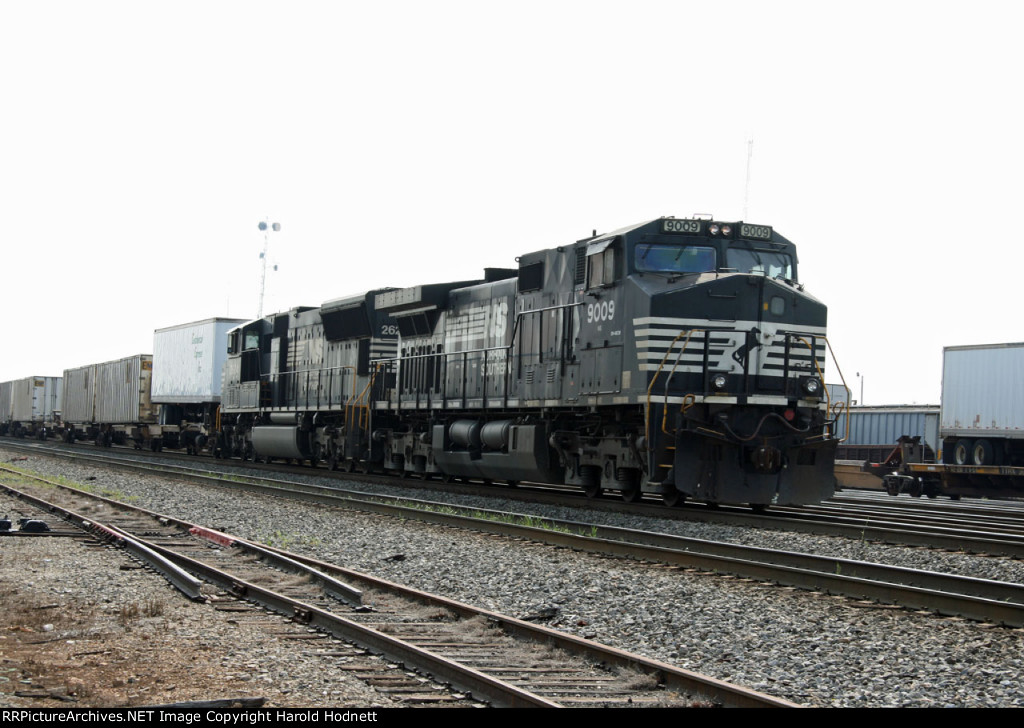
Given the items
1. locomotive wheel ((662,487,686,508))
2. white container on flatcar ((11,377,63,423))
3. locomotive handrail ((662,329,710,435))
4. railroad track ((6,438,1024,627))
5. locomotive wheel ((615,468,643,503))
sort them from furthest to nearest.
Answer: white container on flatcar ((11,377,63,423)), locomotive wheel ((615,468,643,503)), locomotive wheel ((662,487,686,508)), locomotive handrail ((662,329,710,435)), railroad track ((6,438,1024,627))

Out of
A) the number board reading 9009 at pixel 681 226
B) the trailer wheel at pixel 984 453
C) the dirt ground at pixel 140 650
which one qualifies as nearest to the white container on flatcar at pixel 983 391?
the trailer wheel at pixel 984 453

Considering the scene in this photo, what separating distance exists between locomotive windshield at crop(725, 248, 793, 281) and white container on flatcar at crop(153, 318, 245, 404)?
22806mm

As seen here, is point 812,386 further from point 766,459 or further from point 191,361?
point 191,361

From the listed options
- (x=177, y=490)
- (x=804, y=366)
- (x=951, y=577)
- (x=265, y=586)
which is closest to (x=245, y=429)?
(x=177, y=490)

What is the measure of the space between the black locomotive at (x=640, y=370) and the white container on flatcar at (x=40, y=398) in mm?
41923

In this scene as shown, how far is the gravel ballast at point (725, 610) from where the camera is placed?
5.93 m

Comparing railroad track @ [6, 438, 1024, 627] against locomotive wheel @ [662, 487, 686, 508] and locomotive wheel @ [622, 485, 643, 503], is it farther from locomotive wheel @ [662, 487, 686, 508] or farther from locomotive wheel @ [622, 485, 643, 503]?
locomotive wheel @ [662, 487, 686, 508]

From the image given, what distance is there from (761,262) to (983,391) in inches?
571

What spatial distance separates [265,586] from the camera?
9.23 meters

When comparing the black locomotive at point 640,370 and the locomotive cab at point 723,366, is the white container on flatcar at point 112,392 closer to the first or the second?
the black locomotive at point 640,370

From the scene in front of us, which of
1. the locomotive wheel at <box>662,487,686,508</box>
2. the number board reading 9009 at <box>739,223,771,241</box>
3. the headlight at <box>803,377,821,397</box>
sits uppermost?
the number board reading 9009 at <box>739,223,771,241</box>

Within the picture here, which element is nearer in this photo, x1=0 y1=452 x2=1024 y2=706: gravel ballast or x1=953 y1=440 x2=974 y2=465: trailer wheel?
x1=0 y1=452 x2=1024 y2=706: gravel ballast

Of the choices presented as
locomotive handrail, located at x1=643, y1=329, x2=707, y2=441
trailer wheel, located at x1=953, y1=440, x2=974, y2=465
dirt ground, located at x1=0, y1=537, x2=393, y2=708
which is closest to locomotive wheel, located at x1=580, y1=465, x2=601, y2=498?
locomotive handrail, located at x1=643, y1=329, x2=707, y2=441

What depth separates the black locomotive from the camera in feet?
45.1
